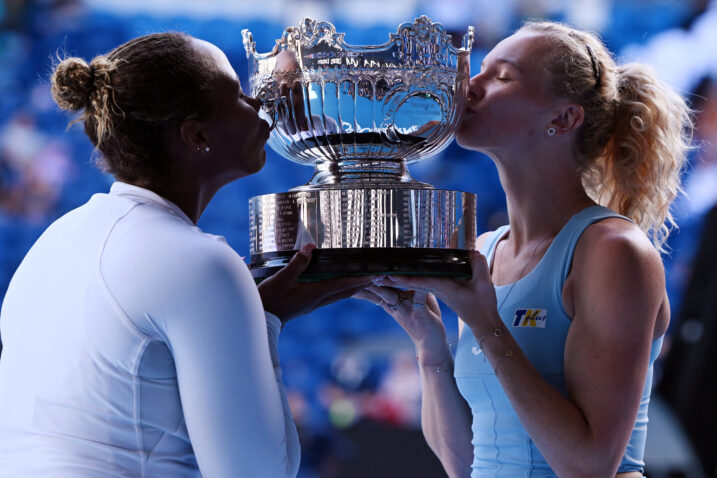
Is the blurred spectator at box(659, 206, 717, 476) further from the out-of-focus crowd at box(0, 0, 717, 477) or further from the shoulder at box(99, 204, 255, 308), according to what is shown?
the shoulder at box(99, 204, 255, 308)

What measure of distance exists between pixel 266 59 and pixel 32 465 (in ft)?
1.97

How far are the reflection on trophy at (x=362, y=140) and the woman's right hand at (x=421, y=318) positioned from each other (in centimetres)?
19

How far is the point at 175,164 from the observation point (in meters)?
1.03

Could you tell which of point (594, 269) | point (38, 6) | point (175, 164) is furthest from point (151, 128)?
point (38, 6)

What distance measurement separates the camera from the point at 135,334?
0.89 metres

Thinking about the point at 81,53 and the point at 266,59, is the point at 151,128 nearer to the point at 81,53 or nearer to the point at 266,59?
the point at 266,59

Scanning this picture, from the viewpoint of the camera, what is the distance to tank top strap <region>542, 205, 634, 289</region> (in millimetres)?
1178

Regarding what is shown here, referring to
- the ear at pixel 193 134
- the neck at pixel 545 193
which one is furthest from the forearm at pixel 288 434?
the neck at pixel 545 193

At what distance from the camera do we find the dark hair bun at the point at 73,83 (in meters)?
0.98

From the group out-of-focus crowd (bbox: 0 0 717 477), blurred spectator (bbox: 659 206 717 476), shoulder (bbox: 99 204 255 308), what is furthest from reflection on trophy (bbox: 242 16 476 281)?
blurred spectator (bbox: 659 206 717 476)

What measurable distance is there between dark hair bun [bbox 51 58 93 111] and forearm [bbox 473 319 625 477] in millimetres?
577

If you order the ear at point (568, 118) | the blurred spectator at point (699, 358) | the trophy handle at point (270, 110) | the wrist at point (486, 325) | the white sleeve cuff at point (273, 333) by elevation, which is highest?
the trophy handle at point (270, 110)

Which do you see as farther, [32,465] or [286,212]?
[286,212]

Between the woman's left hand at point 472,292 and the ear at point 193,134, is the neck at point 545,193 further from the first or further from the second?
the ear at point 193,134
